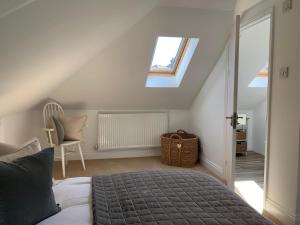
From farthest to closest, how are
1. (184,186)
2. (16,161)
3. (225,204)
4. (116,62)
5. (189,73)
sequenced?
1. (189,73)
2. (116,62)
3. (184,186)
4. (225,204)
5. (16,161)

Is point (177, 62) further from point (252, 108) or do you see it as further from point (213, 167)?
point (252, 108)

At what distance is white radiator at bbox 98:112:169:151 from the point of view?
450cm

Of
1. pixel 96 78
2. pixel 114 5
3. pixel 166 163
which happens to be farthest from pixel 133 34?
pixel 166 163

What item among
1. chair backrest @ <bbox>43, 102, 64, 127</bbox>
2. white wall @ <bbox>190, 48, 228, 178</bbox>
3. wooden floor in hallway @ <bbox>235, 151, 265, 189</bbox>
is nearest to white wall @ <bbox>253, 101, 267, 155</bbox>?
wooden floor in hallway @ <bbox>235, 151, 265, 189</bbox>

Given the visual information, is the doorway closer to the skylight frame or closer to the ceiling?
the ceiling

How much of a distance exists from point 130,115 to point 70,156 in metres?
1.13

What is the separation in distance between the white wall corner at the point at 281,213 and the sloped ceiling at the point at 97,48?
6.56 feet

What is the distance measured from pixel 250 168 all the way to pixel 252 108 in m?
1.34

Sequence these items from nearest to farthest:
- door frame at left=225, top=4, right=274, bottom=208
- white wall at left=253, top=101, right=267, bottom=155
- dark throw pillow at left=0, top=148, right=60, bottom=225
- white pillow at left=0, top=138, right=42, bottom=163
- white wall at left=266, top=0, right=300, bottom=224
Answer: dark throw pillow at left=0, top=148, right=60, bottom=225
white pillow at left=0, top=138, right=42, bottom=163
white wall at left=266, top=0, right=300, bottom=224
door frame at left=225, top=4, right=274, bottom=208
white wall at left=253, top=101, right=267, bottom=155

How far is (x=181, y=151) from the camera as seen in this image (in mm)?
4234

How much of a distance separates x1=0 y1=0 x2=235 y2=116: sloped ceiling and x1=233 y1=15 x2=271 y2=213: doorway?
0.49m

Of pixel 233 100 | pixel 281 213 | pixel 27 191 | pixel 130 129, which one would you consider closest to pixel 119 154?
pixel 130 129

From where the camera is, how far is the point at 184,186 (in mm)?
1801

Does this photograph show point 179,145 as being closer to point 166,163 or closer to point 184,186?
point 166,163
